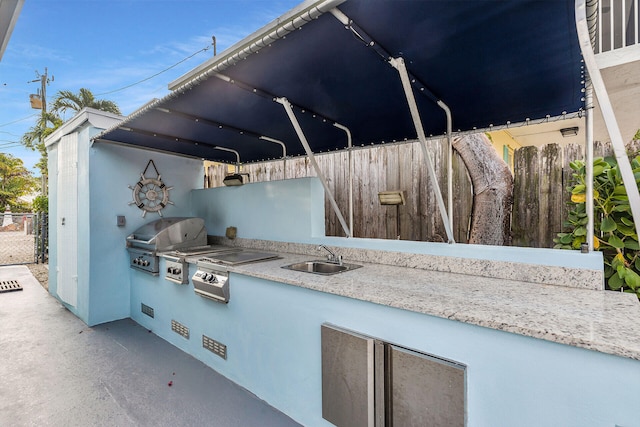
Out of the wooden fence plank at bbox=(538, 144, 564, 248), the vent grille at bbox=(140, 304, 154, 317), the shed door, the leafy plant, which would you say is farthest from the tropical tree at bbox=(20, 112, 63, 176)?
the leafy plant

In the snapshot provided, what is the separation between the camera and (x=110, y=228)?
391 centimetres

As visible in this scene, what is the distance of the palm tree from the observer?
12125 millimetres

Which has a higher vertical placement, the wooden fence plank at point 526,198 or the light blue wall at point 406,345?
the wooden fence plank at point 526,198

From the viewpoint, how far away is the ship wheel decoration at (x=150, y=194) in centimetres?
413

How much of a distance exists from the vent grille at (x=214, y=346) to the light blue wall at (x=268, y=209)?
49.2 inches

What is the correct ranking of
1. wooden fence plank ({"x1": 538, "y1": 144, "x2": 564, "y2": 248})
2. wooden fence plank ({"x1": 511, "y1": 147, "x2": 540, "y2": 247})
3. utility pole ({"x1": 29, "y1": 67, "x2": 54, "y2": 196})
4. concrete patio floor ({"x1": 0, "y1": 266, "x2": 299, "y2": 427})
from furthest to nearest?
1. utility pole ({"x1": 29, "y1": 67, "x2": 54, "y2": 196})
2. wooden fence plank ({"x1": 511, "y1": 147, "x2": 540, "y2": 247})
3. wooden fence plank ({"x1": 538, "y1": 144, "x2": 564, "y2": 248})
4. concrete patio floor ({"x1": 0, "y1": 266, "x2": 299, "y2": 427})

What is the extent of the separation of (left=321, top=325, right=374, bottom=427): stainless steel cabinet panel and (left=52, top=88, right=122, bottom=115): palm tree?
48.7ft

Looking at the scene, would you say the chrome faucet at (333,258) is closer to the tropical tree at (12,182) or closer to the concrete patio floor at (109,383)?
the concrete patio floor at (109,383)

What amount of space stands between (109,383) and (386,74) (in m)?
3.40

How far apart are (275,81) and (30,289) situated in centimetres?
640

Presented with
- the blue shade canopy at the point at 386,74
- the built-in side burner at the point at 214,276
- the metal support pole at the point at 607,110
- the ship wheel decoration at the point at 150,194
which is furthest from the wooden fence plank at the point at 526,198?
the ship wheel decoration at the point at 150,194

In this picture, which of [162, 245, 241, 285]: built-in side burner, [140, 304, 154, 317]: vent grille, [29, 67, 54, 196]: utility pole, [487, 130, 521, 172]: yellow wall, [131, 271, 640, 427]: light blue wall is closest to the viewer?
[131, 271, 640, 427]: light blue wall

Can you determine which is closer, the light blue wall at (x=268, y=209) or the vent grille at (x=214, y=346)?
the vent grille at (x=214, y=346)

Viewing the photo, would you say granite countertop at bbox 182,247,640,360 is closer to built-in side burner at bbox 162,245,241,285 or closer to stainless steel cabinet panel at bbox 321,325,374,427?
stainless steel cabinet panel at bbox 321,325,374,427
